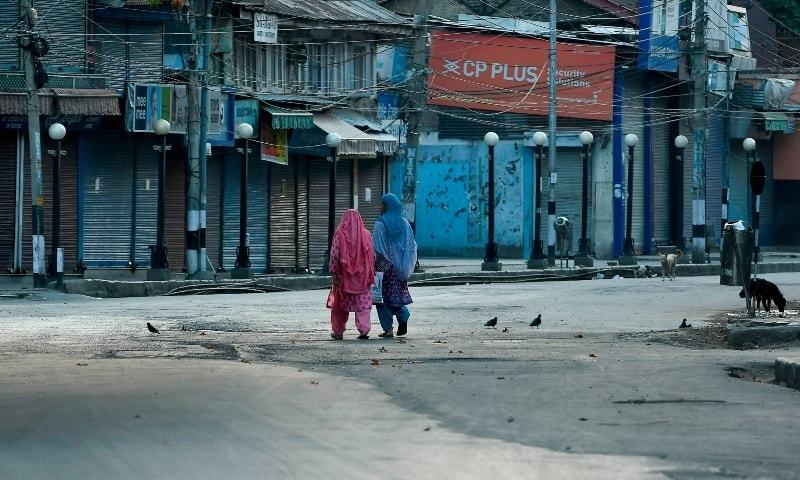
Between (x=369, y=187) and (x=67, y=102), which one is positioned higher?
(x=67, y=102)

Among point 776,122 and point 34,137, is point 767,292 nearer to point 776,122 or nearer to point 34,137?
point 34,137

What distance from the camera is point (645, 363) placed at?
47.3ft

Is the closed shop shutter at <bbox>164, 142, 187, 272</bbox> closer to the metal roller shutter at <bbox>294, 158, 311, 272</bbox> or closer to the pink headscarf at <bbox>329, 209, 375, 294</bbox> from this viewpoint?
the metal roller shutter at <bbox>294, 158, 311, 272</bbox>

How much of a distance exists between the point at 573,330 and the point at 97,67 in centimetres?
1941

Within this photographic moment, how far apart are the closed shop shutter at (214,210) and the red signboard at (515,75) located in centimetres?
1105

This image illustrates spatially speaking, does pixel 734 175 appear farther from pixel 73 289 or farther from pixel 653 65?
pixel 73 289

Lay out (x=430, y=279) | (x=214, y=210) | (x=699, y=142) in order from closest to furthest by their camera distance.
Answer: (x=430, y=279), (x=214, y=210), (x=699, y=142)

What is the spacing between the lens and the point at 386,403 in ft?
36.7

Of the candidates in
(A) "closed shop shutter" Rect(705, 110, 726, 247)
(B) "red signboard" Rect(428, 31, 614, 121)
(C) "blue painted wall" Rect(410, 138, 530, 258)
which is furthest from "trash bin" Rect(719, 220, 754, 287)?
(A) "closed shop shutter" Rect(705, 110, 726, 247)

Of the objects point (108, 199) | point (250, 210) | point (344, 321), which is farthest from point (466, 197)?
point (344, 321)

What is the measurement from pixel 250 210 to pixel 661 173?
19.3m

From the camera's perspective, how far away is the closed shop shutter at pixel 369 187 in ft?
144

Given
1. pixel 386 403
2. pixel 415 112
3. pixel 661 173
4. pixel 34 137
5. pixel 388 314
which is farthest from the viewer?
pixel 661 173

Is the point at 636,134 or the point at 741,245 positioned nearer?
the point at 741,245
